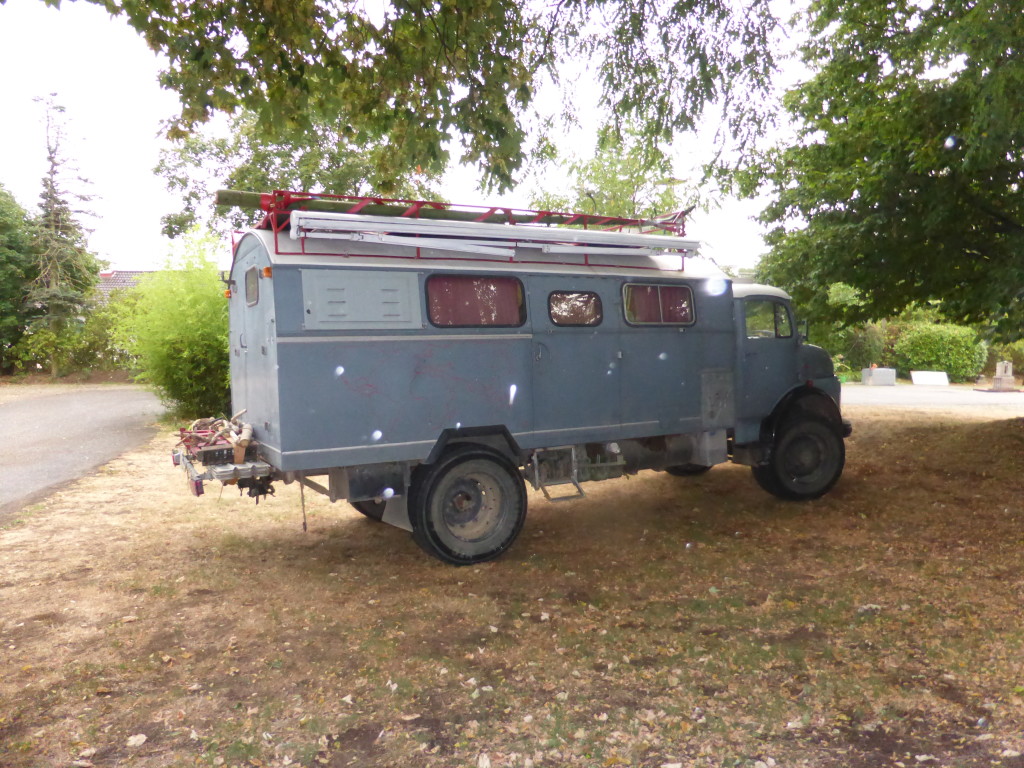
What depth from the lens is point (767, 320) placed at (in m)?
8.29

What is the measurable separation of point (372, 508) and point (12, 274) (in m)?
30.4

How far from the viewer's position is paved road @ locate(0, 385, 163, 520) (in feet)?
33.0

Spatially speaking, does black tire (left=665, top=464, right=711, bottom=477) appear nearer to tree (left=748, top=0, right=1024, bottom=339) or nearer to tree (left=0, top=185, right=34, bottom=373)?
tree (left=748, top=0, right=1024, bottom=339)

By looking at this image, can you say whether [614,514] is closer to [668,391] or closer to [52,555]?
[668,391]

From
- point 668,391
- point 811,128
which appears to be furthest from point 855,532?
point 811,128

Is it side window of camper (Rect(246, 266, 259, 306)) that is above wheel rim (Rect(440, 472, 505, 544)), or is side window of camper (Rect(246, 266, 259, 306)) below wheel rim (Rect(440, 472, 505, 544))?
above

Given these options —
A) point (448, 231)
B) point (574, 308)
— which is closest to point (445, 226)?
point (448, 231)

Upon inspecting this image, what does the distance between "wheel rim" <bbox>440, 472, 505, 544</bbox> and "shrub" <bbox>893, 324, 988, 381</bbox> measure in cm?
2678

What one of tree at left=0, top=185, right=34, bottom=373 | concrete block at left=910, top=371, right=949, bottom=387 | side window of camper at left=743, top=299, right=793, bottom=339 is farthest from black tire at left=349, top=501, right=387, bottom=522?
tree at left=0, top=185, right=34, bottom=373

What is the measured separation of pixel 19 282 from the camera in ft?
101

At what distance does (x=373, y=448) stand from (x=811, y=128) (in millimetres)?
9157

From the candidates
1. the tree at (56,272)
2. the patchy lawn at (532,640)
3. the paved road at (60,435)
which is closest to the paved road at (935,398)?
the patchy lawn at (532,640)

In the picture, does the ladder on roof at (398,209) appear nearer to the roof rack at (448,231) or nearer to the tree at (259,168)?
the roof rack at (448,231)

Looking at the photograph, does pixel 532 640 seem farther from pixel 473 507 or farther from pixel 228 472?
pixel 228 472
